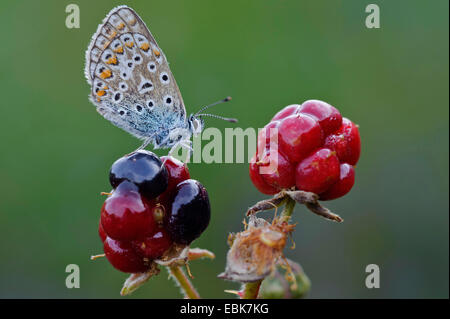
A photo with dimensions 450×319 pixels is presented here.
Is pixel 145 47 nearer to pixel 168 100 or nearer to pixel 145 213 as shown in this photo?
pixel 168 100

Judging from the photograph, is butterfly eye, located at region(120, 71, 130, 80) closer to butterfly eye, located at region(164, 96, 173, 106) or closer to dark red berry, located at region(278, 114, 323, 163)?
butterfly eye, located at region(164, 96, 173, 106)

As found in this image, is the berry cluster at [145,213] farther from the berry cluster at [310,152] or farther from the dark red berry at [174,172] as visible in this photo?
the berry cluster at [310,152]

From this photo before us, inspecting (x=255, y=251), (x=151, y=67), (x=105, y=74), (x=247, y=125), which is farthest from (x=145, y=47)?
(x=247, y=125)

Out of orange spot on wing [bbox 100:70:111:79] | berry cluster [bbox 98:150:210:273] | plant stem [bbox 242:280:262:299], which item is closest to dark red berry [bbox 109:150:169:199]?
berry cluster [bbox 98:150:210:273]

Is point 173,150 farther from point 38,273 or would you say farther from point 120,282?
point 38,273

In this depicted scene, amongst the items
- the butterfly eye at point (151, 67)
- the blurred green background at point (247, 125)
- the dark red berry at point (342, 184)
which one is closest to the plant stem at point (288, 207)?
the dark red berry at point (342, 184)

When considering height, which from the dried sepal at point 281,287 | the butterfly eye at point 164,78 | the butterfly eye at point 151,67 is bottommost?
the dried sepal at point 281,287
